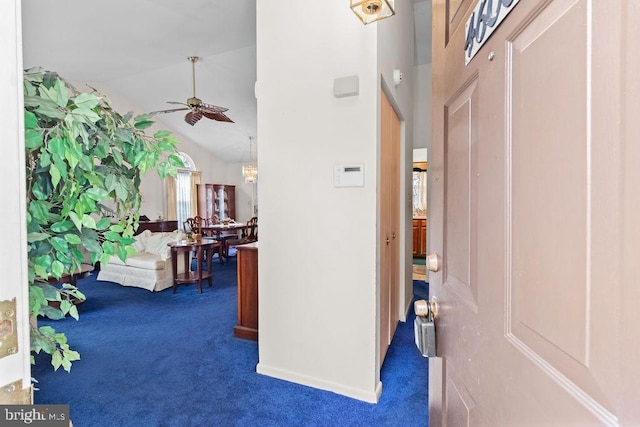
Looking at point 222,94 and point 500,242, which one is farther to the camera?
point 222,94

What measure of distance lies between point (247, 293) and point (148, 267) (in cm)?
220

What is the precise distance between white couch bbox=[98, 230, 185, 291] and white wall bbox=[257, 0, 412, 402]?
8.78 feet

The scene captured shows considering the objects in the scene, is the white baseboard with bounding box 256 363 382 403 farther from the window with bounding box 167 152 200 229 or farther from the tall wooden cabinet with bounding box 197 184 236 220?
the tall wooden cabinet with bounding box 197 184 236 220

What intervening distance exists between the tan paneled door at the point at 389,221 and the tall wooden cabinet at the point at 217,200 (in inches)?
261

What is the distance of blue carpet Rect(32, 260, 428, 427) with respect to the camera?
5.79 ft

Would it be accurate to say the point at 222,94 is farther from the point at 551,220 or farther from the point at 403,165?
the point at 551,220

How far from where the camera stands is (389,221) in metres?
2.58

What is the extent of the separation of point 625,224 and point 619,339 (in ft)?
0.39

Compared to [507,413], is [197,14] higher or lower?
higher

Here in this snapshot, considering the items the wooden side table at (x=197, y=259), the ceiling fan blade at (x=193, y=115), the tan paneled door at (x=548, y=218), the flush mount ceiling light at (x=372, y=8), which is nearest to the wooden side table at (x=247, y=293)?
the wooden side table at (x=197, y=259)

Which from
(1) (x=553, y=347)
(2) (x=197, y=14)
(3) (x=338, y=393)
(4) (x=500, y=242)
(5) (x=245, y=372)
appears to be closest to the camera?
(1) (x=553, y=347)

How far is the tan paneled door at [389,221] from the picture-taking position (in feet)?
7.29

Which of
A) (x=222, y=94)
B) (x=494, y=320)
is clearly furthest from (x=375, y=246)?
(x=222, y=94)

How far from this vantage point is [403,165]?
316 cm
